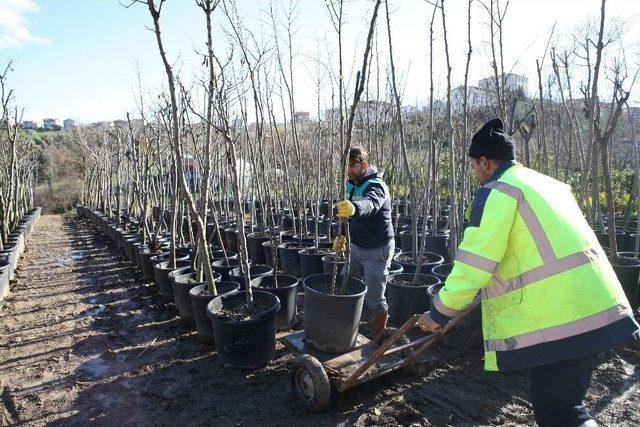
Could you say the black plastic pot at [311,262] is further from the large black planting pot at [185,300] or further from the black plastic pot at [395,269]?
the large black planting pot at [185,300]

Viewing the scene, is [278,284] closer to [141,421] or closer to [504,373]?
[141,421]

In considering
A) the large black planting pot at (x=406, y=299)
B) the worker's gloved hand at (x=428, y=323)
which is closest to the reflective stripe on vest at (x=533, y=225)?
the worker's gloved hand at (x=428, y=323)

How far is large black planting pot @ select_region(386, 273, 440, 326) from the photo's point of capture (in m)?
3.76

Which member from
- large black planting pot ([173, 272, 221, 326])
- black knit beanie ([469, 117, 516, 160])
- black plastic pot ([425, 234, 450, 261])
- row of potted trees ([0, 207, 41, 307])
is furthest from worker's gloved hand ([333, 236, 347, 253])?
row of potted trees ([0, 207, 41, 307])

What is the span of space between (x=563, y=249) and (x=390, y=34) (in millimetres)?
2801

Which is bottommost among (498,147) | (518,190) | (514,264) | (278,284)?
(278,284)

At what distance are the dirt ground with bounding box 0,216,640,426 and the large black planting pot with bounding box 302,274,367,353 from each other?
34 cm

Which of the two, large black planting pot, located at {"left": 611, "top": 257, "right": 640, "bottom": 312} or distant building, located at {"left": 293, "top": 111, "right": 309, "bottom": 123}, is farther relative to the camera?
distant building, located at {"left": 293, "top": 111, "right": 309, "bottom": 123}

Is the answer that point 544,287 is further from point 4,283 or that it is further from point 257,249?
point 4,283

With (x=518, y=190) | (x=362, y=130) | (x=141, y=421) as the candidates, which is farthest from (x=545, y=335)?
(x=362, y=130)

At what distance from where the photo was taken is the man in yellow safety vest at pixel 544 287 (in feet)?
5.10

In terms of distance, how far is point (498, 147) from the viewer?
1787mm

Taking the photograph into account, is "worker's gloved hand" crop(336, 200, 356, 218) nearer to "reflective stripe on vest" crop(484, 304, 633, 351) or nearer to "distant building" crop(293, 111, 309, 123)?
"reflective stripe on vest" crop(484, 304, 633, 351)

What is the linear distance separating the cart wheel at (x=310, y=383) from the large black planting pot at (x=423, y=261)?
221 cm
